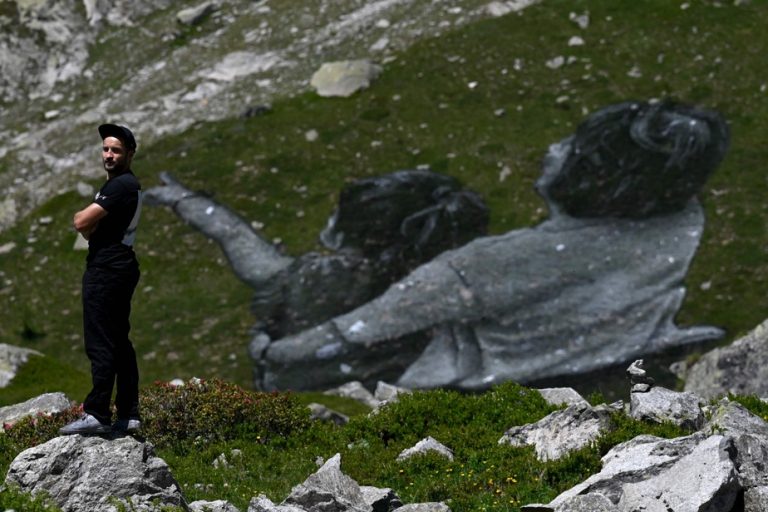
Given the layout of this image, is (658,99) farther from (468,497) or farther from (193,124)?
(468,497)

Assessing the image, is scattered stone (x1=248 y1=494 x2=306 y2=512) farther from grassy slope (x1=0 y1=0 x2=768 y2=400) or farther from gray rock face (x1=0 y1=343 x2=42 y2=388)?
grassy slope (x1=0 y1=0 x2=768 y2=400)

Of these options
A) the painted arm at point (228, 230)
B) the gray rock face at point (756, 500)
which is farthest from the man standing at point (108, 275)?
the painted arm at point (228, 230)

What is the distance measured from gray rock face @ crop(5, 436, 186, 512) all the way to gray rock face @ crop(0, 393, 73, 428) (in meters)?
7.64

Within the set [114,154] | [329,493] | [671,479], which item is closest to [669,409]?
[671,479]

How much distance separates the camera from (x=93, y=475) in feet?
46.8

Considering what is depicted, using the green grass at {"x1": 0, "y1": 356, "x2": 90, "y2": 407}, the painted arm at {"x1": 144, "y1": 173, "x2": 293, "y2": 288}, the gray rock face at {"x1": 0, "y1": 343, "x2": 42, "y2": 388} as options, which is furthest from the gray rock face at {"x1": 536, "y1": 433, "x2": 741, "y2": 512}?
the painted arm at {"x1": 144, "y1": 173, "x2": 293, "y2": 288}

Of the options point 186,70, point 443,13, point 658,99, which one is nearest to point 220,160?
point 186,70

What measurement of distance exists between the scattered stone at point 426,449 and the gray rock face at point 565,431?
1.12 m

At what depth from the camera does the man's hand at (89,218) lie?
1463 cm

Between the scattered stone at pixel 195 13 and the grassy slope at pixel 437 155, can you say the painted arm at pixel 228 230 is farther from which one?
the scattered stone at pixel 195 13

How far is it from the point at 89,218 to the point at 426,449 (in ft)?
26.8

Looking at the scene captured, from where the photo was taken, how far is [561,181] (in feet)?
163

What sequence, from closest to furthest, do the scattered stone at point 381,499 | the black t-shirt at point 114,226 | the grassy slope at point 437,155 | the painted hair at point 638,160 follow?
1. the black t-shirt at point 114,226
2. the scattered stone at point 381,499
3. the grassy slope at point 437,155
4. the painted hair at point 638,160

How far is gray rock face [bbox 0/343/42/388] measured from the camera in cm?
3543
